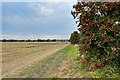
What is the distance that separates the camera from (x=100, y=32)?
365 inches

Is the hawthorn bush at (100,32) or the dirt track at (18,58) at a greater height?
the hawthorn bush at (100,32)

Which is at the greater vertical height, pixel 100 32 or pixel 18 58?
pixel 100 32

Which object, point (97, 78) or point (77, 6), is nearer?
point (97, 78)

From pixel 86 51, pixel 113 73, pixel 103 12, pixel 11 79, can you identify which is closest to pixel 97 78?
pixel 113 73

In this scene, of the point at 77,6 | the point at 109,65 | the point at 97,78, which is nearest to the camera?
the point at 97,78

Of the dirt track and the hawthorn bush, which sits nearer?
the hawthorn bush

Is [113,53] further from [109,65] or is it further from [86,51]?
[86,51]

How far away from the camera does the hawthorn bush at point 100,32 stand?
9289 mm

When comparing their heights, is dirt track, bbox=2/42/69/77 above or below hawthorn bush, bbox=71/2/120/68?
below

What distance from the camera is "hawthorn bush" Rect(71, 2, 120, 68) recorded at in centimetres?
929

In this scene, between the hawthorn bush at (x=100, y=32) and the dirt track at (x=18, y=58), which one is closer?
the hawthorn bush at (x=100, y=32)

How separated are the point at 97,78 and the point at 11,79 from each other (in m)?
3.20

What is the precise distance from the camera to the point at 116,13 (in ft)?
31.7

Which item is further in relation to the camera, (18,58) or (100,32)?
(18,58)
